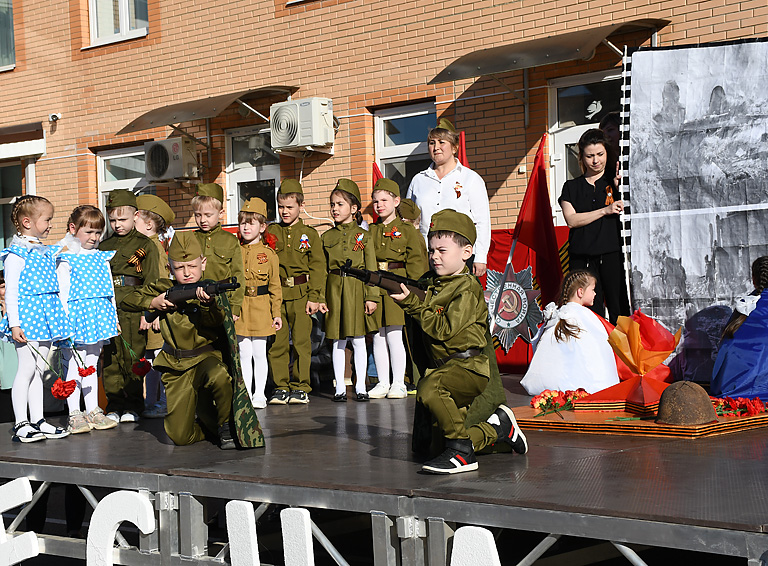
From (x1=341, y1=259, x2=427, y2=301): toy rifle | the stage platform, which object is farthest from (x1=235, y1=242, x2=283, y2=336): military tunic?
(x1=341, y1=259, x2=427, y2=301): toy rifle

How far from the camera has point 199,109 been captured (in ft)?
35.8

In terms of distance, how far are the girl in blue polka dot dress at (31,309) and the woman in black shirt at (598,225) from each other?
384 cm

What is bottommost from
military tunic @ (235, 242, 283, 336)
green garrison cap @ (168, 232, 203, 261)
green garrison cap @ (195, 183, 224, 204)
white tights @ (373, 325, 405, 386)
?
white tights @ (373, 325, 405, 386)

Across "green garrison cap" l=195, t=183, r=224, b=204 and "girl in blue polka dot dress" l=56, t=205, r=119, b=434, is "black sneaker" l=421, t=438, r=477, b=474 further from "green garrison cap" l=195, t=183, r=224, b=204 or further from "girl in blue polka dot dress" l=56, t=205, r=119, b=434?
"green garrison cap" l=195, t=183, r=224, b=204

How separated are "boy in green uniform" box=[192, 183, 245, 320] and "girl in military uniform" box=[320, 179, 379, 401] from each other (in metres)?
0.84

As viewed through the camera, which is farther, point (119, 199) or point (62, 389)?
point (119, 199)

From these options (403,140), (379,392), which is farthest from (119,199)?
(403,140)

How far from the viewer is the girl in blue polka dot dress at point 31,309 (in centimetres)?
634

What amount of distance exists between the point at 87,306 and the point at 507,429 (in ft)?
10.6

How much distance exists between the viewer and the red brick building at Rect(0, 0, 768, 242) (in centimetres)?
915

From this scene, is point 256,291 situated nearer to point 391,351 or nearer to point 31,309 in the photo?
point 391,351

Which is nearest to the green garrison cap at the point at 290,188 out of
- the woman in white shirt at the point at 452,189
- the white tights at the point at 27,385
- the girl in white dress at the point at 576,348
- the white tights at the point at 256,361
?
the woman in white shirt at the point at 452,189

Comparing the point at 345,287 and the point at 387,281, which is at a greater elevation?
the point at 387,281

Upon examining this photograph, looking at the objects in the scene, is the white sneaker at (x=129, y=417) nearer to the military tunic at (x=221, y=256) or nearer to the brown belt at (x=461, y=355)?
the military tunic at (x=221, y=256)
